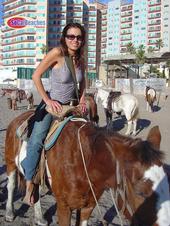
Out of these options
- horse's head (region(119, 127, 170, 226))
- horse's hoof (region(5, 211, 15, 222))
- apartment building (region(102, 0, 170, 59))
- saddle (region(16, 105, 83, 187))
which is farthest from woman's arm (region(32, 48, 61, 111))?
apartment building (region(102, 0, 170, 59))

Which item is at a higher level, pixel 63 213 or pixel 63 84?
pixel 63 84

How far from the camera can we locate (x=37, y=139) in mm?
4090

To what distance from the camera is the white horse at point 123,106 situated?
16.4 m

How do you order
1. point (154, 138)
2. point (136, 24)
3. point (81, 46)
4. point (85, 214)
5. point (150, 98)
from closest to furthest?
point (154, 138) < point (85, 214) < point (81, 46) < point (150, 98) < point (136, 24)

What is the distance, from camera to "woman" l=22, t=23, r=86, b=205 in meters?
3.97

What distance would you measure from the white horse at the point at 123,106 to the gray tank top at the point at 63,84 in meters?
11.6

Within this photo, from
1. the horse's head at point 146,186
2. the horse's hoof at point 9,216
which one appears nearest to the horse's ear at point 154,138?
the horse's head at point 146,186

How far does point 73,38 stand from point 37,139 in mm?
1155

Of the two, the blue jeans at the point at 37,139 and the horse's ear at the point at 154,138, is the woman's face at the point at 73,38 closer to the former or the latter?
the blue jeans at the point at 37,139

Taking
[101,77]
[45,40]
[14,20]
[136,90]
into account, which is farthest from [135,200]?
[14,20]

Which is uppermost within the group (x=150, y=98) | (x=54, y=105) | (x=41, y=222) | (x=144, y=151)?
(x=54, y=105)

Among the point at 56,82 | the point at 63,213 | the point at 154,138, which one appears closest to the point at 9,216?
the point at 63,213

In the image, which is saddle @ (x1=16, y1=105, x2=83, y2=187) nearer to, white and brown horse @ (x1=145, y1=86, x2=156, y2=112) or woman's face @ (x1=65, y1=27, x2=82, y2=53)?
woman's face @ (x1=65, y1=27, x2=82, y2=53)

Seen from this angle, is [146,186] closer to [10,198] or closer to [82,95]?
[82,95]
